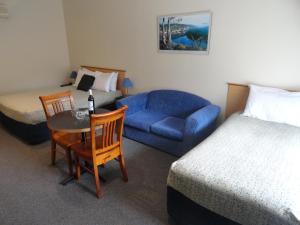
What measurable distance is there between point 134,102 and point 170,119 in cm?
65

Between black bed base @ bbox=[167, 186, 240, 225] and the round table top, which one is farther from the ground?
the round table top

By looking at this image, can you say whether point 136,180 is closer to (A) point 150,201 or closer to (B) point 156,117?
(A) point 150,201

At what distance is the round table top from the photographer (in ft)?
6.76

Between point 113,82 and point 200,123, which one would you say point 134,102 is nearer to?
point 113,82

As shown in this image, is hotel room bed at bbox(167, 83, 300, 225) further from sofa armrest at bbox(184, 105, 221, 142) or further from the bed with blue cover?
the bed with blue cover

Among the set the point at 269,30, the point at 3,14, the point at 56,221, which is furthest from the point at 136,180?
the point at 3,14

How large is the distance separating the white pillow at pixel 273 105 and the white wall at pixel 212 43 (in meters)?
0.20

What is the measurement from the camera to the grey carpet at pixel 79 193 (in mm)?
1919

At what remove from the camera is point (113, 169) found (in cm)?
263

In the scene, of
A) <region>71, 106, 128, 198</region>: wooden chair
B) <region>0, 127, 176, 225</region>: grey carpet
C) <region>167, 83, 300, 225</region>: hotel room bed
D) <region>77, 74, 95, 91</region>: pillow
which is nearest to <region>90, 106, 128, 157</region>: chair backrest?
<region>71, 106, 128, 198</region>: wooden chair

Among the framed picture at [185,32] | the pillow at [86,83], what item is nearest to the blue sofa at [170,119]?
the framed picture at [185,32]

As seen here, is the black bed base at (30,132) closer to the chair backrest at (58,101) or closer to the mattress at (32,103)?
the mattress at (32,103)

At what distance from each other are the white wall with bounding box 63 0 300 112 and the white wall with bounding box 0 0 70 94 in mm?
486

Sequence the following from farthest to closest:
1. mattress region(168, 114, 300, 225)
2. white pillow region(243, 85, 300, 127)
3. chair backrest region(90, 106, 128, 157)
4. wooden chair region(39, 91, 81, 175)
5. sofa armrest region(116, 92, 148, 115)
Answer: sofa armrest region(116, 92, 148, 115)
wooden chair region(39, 91, 81, 175)
white pillow region(243, 85, 300, 127)
chair backrest region(90, 106, 128, 157)
mattress region(168, 114, 300, 225)
